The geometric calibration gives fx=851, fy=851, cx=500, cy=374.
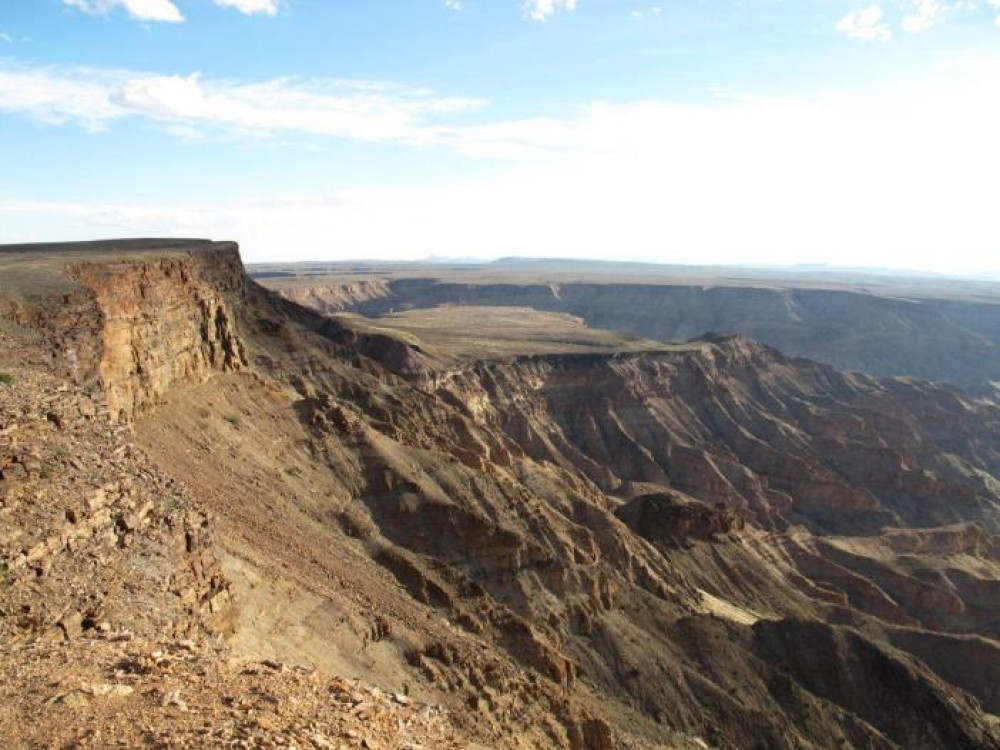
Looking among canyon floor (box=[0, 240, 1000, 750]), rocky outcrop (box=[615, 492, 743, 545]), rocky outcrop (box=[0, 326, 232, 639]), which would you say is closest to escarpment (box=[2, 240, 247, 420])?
canyon floor (box=[0, 240, 1000, 750])

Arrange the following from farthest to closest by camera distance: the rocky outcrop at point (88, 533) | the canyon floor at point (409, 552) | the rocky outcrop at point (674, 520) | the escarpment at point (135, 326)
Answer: the rocky outcrop at point (674, 520) < the escarpment at point (135, 326) < the rocky outcrop at point (88, 533) < the canyon floor at point (409, 552)

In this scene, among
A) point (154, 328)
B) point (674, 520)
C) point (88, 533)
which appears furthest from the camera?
point (674, 520)

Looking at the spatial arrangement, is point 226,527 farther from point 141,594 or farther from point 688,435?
point 688,435

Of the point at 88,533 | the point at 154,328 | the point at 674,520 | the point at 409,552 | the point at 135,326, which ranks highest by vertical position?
the point at 135,326

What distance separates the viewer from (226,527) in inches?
1375

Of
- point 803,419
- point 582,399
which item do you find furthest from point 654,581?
point 803,419

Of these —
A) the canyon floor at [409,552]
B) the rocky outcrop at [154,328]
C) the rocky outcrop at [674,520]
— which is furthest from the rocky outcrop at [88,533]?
the rocky outcrop at [674,520]

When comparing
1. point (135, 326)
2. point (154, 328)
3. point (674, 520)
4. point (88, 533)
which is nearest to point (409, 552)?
point (154, 328)

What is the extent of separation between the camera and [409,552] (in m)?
45.4

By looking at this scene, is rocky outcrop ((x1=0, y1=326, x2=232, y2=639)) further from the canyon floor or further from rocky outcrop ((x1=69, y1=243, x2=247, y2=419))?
rocky outcrop ((x1=69, y1=243, x2=247, y2=419))

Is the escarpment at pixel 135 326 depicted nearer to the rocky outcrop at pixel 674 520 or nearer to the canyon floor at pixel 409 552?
the canyon floor at pixel 409 552

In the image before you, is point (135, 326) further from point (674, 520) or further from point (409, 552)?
point (674, 520)

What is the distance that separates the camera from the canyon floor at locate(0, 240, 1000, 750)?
57.9 ft

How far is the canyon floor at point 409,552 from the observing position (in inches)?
694
